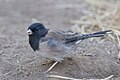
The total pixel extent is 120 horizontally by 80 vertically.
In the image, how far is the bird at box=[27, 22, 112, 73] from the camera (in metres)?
3.96

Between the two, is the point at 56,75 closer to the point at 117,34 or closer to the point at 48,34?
the point at 48,34

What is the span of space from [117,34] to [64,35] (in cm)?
162

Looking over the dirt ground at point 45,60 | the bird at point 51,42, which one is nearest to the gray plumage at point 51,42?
the bird at point 51,42

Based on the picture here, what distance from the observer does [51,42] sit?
3977mm

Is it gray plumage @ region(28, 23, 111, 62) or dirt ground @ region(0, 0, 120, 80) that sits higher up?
gray plumage @ region(28, 23, 111, 62)

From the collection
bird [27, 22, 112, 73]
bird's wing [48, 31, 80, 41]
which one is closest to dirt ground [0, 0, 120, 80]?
bird [27, 22, 112, 73]

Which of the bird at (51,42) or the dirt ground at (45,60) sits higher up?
the bird at (51,42)

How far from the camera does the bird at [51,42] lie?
13.0 ft

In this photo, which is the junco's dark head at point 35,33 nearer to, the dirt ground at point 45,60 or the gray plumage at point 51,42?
the gray plumage at point 51,42

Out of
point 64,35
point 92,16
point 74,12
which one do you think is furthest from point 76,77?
point 74,12

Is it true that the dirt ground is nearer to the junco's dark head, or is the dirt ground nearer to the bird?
the bird

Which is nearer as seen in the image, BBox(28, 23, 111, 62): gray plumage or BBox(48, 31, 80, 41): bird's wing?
BBox(28, 23, 111, 62): gray plumage

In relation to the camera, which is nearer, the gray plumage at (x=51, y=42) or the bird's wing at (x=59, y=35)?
the gray plumage at (x=51, y=42)

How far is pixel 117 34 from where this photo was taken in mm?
5562
